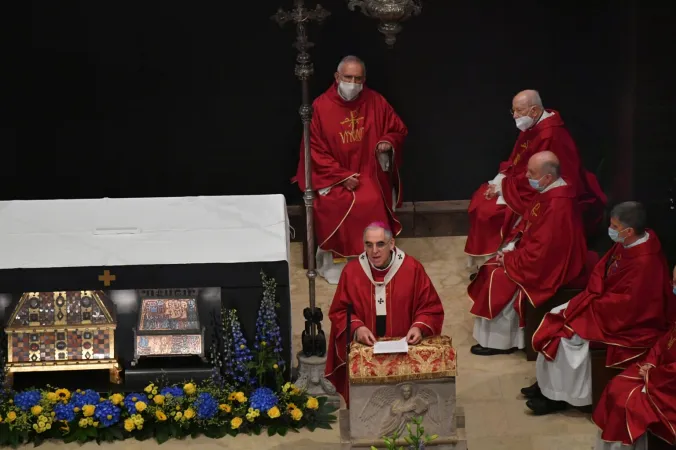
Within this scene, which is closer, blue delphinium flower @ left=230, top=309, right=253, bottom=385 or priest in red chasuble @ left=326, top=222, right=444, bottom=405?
priest in red chasuble @ left=326, top=222, right=444, bottom=405

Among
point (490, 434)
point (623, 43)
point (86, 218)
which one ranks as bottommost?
point (490, 434)

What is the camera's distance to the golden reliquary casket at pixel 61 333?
11.4 meters

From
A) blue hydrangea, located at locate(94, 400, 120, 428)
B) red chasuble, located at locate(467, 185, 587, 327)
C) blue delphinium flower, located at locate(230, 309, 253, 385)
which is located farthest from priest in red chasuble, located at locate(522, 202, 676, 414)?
blue hydrangea, located at locate(94, 400, 120, 428)

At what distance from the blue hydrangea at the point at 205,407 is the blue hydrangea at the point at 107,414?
1.76ft

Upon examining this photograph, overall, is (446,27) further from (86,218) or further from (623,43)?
(86,218)

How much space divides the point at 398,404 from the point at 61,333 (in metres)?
2.86

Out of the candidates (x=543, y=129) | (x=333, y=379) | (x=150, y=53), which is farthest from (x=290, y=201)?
(x=333, y=379)

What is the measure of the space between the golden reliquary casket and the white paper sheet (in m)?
2.41

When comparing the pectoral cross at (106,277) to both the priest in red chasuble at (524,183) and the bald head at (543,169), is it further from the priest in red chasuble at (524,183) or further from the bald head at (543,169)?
the priest in red chasuble at (524,183)

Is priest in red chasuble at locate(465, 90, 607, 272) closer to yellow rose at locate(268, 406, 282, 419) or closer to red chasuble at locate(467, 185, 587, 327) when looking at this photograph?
red chasuble at locate(467, 185, 587, 327)

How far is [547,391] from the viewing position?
1129 cm

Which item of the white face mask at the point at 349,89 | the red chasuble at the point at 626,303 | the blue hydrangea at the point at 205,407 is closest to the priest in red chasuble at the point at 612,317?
the red chasuble at the point at 626,303

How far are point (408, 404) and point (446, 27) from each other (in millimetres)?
5363

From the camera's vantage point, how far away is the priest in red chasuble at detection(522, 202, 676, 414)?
10734 mm
